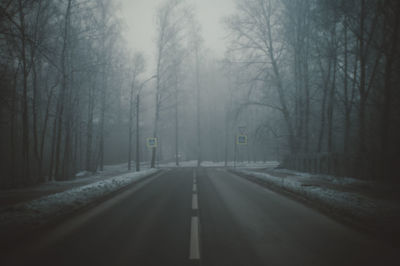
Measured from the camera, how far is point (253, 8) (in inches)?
797

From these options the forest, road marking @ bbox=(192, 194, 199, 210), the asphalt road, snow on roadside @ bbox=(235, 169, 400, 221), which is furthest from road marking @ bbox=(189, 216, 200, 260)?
the forest

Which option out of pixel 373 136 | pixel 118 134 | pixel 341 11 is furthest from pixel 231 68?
pixel 118 134

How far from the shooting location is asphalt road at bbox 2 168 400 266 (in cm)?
374

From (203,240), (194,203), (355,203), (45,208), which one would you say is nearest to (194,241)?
(203,240)

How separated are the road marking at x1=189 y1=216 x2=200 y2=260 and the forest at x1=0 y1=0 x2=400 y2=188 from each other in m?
5.63

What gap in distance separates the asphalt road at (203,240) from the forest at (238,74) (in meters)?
4.73

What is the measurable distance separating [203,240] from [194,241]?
0.17 metres

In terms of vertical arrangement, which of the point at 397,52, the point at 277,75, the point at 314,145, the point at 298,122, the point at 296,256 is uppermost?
the point at 277,75

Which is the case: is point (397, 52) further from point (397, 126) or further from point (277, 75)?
point (277, 75)

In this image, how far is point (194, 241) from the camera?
4.48 m

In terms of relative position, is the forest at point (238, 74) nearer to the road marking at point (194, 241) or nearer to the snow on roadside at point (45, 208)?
the snow on roadside at point (45, 208)

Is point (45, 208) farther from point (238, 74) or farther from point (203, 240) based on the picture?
point (238, 74)

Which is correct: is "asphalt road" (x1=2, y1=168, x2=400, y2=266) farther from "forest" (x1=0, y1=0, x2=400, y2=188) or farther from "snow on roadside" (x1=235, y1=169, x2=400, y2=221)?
"forest" (x1=0, y1=0, x2=400, y2=188)

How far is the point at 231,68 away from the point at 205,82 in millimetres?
16553
